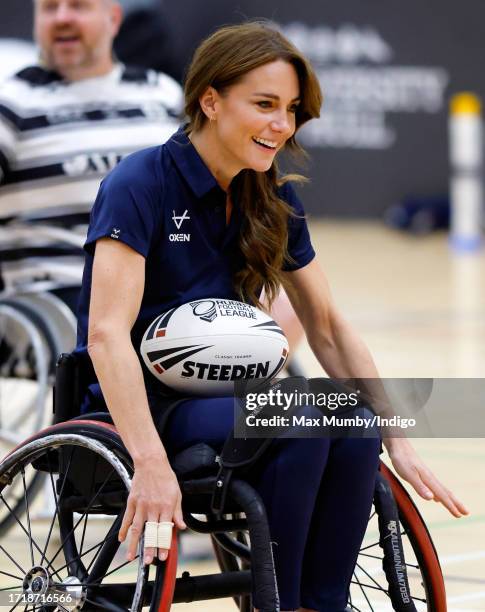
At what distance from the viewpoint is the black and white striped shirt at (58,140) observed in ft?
13.4

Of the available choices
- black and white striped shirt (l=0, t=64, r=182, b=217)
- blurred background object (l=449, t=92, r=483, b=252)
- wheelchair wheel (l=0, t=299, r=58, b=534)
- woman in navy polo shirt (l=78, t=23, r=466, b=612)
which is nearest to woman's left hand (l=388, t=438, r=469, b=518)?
woman in navy polo shirt (l=78, t=23, r=466, b=612)

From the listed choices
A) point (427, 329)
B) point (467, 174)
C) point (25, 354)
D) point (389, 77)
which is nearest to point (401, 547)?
point (25, 354)

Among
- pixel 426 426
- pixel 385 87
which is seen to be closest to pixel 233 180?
pixel 426 426

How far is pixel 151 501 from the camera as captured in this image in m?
2.39

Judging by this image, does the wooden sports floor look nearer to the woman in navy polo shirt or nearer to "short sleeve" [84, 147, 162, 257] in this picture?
the woman in navy polo shirt

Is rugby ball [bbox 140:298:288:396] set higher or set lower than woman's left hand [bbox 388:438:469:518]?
higher

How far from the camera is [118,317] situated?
8.25ft

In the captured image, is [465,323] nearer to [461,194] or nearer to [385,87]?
[461,194]

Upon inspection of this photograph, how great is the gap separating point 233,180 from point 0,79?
158 centimetres

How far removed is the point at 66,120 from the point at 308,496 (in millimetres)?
1961

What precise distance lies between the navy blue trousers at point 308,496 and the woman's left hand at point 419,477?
24 cm

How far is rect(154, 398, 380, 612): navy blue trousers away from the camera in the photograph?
245cm

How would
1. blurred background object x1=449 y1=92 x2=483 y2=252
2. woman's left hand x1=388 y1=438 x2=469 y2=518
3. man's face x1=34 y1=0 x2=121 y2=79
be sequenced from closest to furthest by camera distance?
1. woman's left hand x1=388 y1=438 x2=469 y2=518
2. man's face x1=34 y1=0 x2=121 y2=79
3. blurred background object x1=449 y1=92 x2=483 y2=252

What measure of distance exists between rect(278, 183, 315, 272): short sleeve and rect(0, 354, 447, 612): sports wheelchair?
0.45 meters
